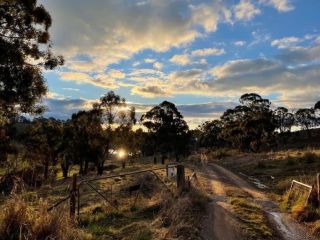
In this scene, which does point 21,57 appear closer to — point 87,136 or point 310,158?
point 310,158

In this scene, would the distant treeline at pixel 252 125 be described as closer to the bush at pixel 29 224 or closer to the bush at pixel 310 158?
the bush at pixel 310 158

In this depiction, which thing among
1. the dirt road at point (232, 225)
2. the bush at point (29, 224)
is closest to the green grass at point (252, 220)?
the dirt road at point (232, 225)

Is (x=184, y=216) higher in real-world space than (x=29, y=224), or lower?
lower

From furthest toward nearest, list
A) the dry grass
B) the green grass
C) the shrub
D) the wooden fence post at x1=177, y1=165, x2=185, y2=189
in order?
the wooden fence post at x1=177, y1=165, x2=185, y2=189, the shrub, the green grass, the dry grass

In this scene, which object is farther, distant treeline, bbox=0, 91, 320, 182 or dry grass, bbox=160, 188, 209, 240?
distant treeline, bbox=0, 91, 320, 182

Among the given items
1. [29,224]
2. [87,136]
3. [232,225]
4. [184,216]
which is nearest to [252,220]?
[232,225]

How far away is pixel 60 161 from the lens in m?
62.7

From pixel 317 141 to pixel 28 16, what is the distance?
355 feet

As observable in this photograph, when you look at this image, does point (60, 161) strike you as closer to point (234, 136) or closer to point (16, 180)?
point (234, 136)

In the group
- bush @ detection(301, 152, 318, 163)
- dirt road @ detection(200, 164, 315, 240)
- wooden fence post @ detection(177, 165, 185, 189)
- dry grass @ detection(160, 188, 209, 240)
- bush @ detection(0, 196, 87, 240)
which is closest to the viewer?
bush @ detection(0, 196, 87, 240)

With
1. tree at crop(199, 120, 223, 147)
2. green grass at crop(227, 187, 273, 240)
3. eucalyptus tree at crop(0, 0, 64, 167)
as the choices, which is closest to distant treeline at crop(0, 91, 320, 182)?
eucalyptus tree at crop(0, 0, 64, 167)

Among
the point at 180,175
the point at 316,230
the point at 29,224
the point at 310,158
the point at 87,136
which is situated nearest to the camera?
the point at 29,224

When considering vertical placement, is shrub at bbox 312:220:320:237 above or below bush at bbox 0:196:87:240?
below

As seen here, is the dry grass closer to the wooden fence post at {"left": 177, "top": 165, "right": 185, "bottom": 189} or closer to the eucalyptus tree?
the wooden fence post at {"left": 177, "top": 165, "right": 185, "bottom": 189}
